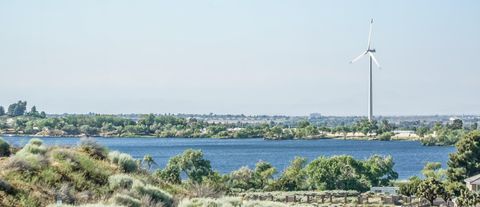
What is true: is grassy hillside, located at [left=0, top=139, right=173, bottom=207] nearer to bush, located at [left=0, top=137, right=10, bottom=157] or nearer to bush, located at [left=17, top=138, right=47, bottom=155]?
bush, located at [left=17, top=138, right=47, bottom=155]

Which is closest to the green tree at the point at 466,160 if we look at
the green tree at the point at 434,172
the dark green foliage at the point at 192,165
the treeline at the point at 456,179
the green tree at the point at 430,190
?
the treeline at the point at 456,179

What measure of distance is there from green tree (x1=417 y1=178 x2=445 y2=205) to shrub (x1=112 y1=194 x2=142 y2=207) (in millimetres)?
32881

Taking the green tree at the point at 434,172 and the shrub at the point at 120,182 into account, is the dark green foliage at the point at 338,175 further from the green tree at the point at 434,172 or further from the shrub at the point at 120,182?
the shrub at the point at 120,182

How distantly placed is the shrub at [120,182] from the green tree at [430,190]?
1210 inches

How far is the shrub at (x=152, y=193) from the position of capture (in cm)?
2366

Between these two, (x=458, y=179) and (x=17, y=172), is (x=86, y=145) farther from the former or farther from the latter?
(x=458, y=179)

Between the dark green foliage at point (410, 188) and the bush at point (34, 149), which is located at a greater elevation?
the bush at point (34, 149)

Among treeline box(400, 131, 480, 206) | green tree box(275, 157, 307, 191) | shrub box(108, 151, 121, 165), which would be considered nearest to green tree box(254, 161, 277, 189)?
green tree box(275, 157, 307, 191)

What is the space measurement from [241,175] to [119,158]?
4637 cm

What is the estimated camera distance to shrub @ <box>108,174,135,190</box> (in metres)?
24.3

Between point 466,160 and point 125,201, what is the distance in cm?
5448

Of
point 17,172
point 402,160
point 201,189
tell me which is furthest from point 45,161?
point 402,160

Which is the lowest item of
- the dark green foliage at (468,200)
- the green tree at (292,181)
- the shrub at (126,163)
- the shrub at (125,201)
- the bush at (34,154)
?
the green tree at (292,181)

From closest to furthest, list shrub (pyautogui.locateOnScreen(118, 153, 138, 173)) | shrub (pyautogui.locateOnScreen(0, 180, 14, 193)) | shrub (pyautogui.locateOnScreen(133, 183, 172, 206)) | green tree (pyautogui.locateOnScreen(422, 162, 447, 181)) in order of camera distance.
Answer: shrub (pyautogui.locateOnScreen(0, 180, 14, 193)), shrub (pyautogui.locateOnScreen(133, 183, 172, 206)), shrub (pyautogui.locateOnScreen(118, 153, 138, 173)), green tree (pyautogui.locateOnScreen(422, 162, 447, 181))
